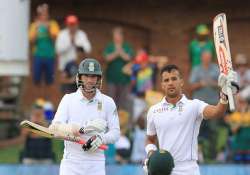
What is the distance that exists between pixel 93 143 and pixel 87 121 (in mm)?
334

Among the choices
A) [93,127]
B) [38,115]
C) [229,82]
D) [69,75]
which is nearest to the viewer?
[229,82]

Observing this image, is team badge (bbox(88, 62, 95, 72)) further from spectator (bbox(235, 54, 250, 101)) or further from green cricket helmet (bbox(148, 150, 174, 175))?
spectator (bbox(235, 54, 250, 101))

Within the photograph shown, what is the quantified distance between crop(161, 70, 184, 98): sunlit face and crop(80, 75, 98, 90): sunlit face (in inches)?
34.0

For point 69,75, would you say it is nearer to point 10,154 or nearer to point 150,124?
point 10,154

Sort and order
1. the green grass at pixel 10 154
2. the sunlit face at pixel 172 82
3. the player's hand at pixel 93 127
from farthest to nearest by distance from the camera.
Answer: the green grass at pixel 10 154
the player's hand at pixel 93 127
the sunlit face at pixel 172 82

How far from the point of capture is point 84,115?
10.3 meters

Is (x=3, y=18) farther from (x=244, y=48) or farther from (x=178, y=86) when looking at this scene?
(x=178, y=86)

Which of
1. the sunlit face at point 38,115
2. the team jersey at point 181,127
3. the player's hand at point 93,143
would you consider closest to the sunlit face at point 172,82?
the team jersey at point 181,127

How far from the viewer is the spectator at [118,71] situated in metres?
17.0

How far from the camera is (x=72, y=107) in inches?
407

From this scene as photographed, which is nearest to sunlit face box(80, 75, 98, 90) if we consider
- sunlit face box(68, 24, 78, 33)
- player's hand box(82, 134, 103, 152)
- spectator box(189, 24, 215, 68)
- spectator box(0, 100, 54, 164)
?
player's hand box(82, 134, 103, 152)

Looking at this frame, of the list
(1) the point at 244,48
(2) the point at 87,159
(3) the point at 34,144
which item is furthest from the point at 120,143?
(1) the point at 244,48

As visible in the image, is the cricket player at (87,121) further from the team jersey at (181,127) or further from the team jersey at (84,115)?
the team jersey at (181,127)

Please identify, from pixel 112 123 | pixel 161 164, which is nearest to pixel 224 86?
pixel 161 164
